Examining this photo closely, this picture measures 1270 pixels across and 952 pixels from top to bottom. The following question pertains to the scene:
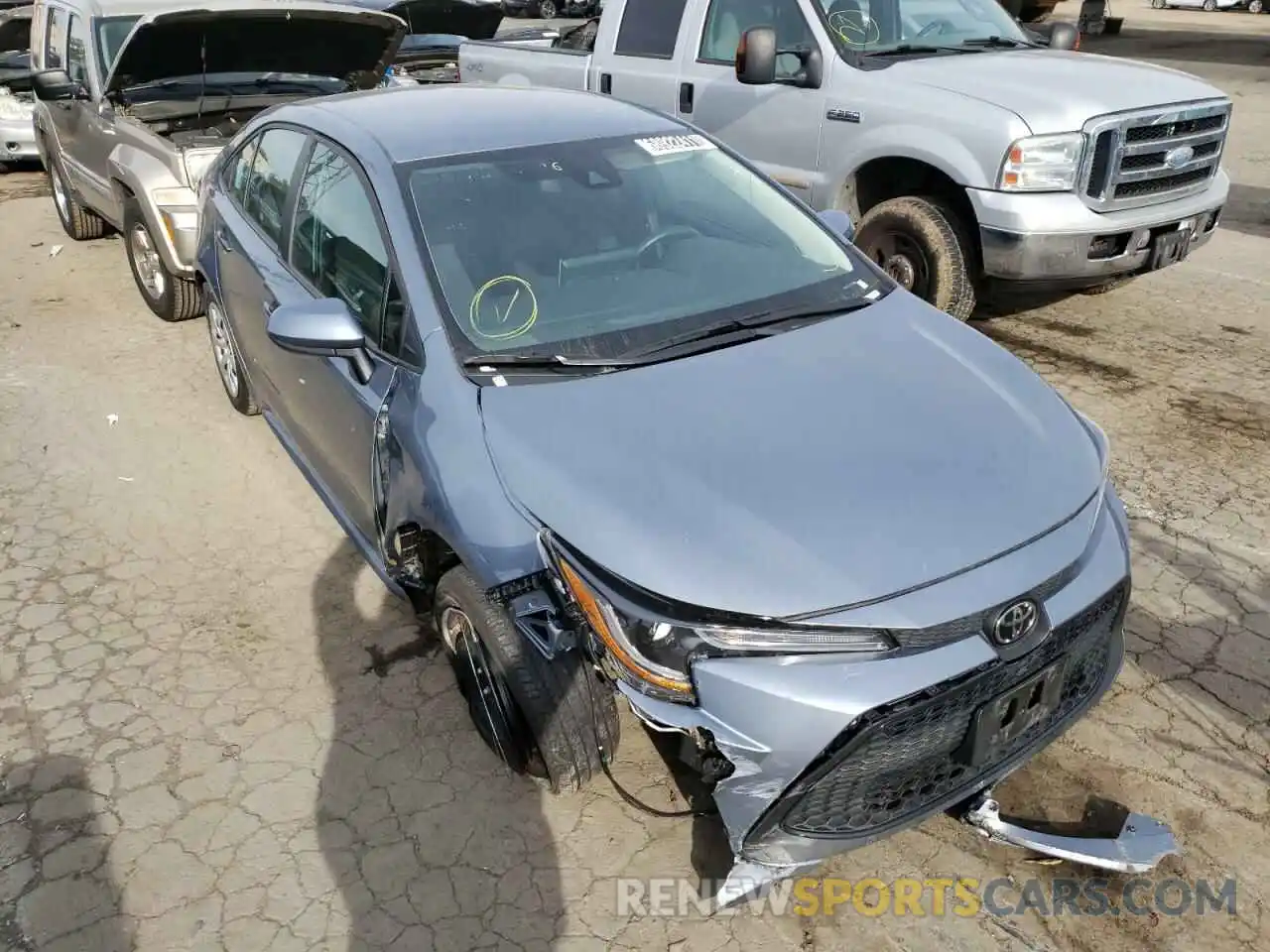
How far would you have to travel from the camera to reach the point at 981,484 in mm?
2365

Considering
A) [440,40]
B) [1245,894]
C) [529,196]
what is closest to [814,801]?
[1245,894]

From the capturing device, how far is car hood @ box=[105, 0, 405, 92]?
18.4 ft

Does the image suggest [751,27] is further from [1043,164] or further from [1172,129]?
[1172,129]

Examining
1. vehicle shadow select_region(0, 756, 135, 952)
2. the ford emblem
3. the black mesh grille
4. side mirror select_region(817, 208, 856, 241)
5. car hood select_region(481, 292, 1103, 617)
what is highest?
the black mesh grille

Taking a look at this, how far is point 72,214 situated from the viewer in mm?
7906

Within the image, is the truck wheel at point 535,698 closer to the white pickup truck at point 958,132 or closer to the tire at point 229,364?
the tire at point 229,364

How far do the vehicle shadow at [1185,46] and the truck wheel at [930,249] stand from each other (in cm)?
1620

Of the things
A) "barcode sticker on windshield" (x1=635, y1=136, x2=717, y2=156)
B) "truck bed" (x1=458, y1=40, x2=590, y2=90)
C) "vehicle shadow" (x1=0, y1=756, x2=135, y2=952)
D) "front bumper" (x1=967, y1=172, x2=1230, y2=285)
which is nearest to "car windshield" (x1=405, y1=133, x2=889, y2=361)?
"barcode sticker on windshield" (x1=635, y1=136, x2=717, y2=156)

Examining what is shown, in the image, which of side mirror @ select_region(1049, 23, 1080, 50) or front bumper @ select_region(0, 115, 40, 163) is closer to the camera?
side mirror @ select_region(1049, 23, 1080, 50)

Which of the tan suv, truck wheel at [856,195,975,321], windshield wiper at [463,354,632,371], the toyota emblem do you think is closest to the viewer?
the toyota emblem

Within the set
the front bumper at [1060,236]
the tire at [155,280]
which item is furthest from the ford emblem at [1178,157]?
the tire at [155,280]

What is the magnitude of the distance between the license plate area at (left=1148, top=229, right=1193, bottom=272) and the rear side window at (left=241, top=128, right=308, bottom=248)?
424cm

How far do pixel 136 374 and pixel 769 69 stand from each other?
13.1 ft

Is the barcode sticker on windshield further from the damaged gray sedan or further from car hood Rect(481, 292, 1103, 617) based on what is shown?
car hood Rect(481, 292, 1103, 617)
